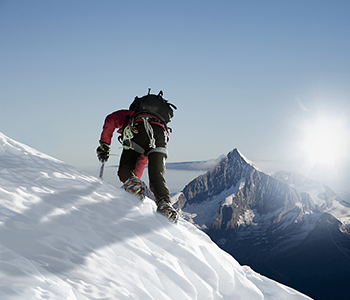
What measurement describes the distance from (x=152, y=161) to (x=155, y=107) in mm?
1278

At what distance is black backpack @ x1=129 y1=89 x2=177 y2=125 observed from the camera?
18.5 ft

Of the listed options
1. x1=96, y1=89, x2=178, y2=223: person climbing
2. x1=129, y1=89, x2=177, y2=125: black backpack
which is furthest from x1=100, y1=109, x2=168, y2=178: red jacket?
x1=129, y1=89, x2=177, y2=125: black backpack

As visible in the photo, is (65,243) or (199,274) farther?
(199,274)

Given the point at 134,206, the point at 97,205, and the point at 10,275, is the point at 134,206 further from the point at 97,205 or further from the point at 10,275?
the point at 10,275

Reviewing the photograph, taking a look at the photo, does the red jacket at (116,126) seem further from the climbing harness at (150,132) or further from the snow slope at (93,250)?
the snow slope at (93,250)

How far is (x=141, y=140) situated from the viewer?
17.5 feet

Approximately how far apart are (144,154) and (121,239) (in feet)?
9.08

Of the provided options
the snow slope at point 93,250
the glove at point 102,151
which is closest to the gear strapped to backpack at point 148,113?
the glove at point 102,151

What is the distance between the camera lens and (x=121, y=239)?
3.01 meters

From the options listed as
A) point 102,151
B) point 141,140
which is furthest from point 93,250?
point 102,151

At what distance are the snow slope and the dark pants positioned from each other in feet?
1.51

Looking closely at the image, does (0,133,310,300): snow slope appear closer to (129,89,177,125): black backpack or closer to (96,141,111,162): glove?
(96,141,111,162): glove

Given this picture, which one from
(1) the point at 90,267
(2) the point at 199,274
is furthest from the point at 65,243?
(2) the point at 199,274

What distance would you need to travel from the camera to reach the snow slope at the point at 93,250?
1.97 metres
